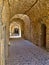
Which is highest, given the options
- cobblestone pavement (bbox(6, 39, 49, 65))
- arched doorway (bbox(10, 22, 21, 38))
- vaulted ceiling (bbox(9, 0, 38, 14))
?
vaulted ceiling (bbox(9, 0, 38, 14))

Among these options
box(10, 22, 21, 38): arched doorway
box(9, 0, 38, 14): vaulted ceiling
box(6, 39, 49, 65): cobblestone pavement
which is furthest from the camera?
box(10, 22, 21, 38): arched doorway

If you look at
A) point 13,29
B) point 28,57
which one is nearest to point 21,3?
point 28,57

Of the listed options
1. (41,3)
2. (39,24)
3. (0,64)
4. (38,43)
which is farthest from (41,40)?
(0,64)

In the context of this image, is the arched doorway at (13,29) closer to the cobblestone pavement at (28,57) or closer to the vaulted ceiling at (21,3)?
the vaulted ceiling at (21,3)

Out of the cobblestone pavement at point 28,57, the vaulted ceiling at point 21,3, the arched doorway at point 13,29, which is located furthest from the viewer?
the arched doorway at point 13,29

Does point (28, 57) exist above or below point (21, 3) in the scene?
below

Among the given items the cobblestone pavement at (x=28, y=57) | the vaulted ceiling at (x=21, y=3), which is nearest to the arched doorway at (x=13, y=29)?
the vaulted ceiling at (x=21, y=3)

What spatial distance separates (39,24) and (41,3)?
9.00ft

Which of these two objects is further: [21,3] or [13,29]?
[13,29]

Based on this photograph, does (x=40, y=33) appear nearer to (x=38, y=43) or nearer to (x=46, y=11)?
(x=38, y=43)

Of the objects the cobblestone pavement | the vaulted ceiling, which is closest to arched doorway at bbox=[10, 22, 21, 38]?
the vaulted ceiling

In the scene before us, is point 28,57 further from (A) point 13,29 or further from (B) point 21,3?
(A) point 13,29

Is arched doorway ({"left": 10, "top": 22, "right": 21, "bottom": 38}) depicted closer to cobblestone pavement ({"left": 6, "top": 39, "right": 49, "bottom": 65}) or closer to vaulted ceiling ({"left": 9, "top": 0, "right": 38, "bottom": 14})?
vaulted ceiling ({"left": 9, "top": 0, "right": 38, "bottom": 14})

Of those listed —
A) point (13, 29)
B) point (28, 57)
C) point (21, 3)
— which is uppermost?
point (21, 3)
